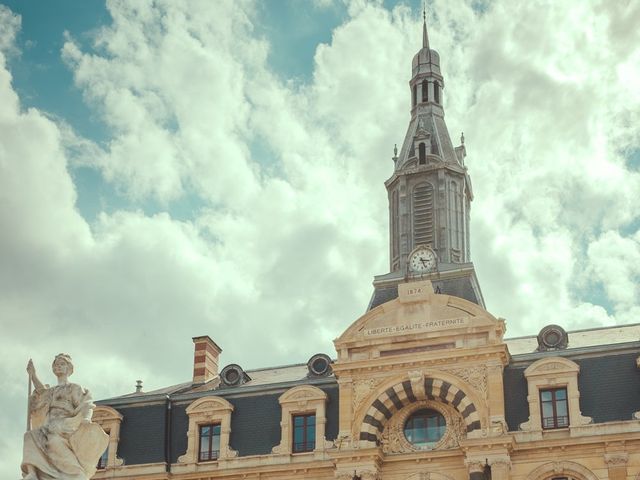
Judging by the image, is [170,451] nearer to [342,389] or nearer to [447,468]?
[342,389]

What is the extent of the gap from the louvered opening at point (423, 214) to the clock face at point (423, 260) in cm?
357

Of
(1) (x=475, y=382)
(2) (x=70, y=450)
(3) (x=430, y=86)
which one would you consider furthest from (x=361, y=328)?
(2) (x=70, y=450)

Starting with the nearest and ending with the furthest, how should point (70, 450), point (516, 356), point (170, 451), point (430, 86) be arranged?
point (70, 450), point (516, 356), point (170, 451), point (430, 86)

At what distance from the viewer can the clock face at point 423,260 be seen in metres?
52.8

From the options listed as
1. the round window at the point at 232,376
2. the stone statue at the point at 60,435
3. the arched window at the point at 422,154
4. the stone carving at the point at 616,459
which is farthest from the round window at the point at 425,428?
the stone statue at the point at 60,435

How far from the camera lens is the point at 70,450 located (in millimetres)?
17422

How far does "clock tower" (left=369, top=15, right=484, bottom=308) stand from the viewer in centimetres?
5297

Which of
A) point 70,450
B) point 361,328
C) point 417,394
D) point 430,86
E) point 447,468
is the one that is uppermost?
point 430,86

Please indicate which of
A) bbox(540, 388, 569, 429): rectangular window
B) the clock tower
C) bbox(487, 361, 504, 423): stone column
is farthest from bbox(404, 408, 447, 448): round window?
the clock tower

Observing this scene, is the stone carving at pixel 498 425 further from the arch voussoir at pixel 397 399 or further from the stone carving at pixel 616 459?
the stone carving at pixel 616 459

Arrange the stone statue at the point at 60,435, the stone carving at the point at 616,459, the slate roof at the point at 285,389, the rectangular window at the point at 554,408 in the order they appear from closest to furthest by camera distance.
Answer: the stone statue at the point at 60,435 < the stone carving at the point at 616,459 < the slate roof at the point at 285,389 < the rectangular window at the point at 554,408

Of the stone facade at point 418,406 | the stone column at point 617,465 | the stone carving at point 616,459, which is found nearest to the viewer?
the stone column at point 617,465

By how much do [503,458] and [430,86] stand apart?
90.1 feet

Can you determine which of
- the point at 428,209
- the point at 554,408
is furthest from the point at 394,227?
the point at 554,408
